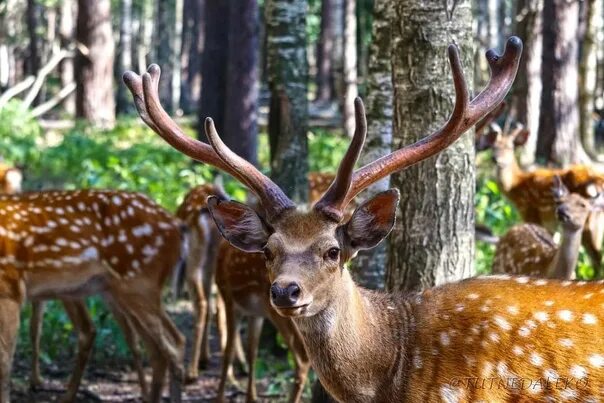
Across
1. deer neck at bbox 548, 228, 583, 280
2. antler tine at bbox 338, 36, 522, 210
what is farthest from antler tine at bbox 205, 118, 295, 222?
deer neck at bbox 548, 228, 583, 280

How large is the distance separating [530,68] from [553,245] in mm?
8590

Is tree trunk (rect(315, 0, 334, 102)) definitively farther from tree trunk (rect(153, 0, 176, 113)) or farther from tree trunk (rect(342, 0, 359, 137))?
tree trunk (rect(342, 0, 359, 137))

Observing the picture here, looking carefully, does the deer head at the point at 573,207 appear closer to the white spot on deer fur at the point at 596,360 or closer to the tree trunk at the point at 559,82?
the white spot on deer fur at the point at 596,360

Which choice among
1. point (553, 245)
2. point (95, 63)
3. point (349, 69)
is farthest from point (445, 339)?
point (95, 63)

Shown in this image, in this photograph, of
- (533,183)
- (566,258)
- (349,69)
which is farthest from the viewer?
(349,69)

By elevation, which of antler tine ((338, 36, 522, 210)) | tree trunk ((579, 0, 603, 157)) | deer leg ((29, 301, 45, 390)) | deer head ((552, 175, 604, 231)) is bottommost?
deer leg ((29, 301, 45, 390))

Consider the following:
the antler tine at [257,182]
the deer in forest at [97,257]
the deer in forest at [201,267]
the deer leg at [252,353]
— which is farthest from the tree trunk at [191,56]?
the antler tine at [257,182]

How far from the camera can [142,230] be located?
7367mm

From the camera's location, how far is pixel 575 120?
16.6 metres

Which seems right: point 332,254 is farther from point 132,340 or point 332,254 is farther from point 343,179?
point 132,340

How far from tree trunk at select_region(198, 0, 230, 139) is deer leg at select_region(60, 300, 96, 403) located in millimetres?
9154

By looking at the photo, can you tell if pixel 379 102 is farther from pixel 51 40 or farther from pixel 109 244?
pixel 51 40

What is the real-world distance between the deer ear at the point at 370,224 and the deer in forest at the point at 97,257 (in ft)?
10.1

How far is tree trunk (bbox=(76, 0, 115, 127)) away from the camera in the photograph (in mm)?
21625
